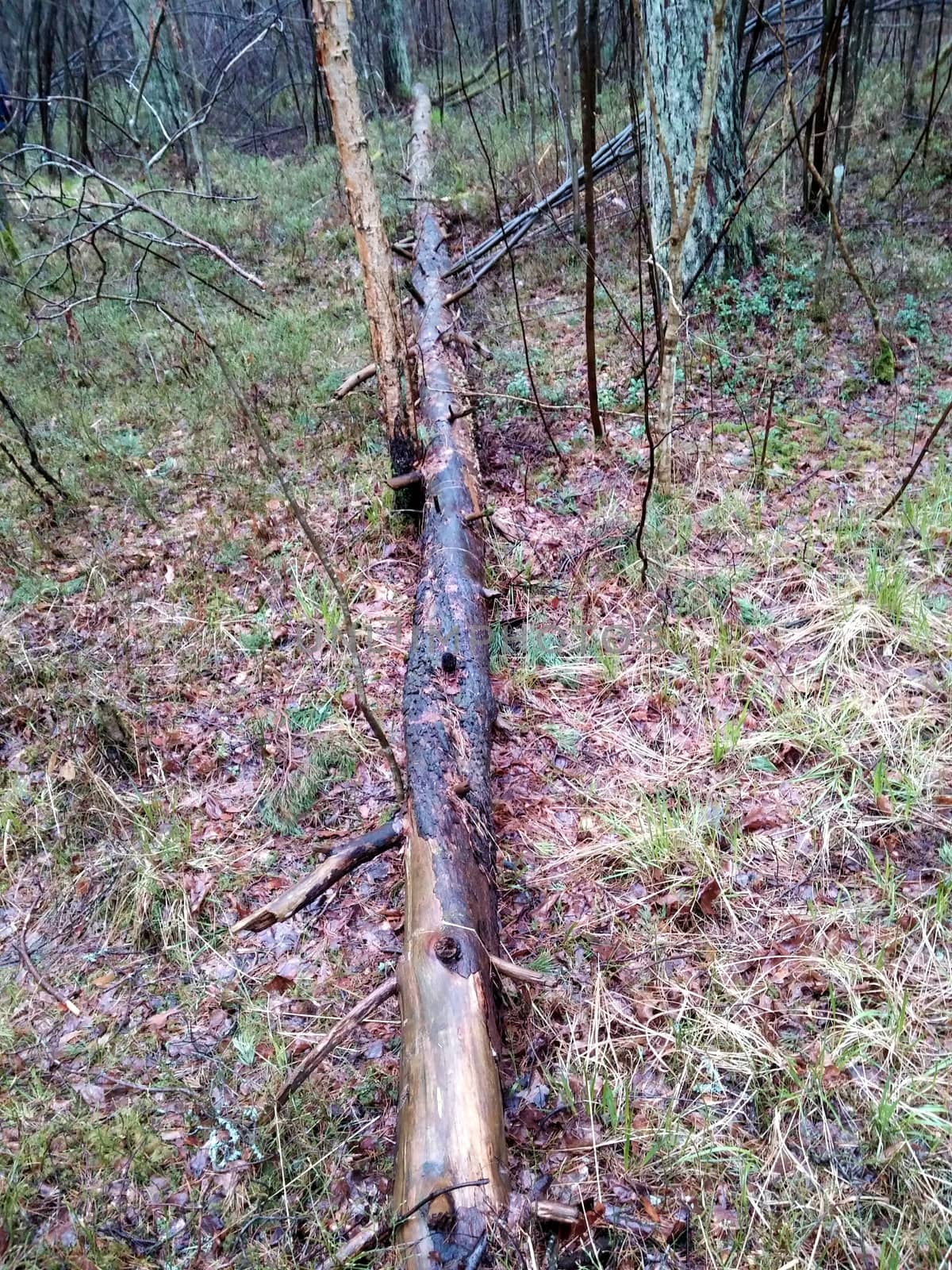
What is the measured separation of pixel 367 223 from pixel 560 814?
3.38m

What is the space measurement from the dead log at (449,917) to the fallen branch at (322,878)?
0.10 metres

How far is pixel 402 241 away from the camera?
7930 mm

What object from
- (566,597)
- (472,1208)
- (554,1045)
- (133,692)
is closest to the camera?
(472,1208)

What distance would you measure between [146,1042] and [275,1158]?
2.13 ft

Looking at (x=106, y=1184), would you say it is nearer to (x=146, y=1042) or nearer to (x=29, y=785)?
(x=146, y=1042)

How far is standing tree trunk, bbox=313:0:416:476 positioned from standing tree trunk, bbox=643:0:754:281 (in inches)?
85.1

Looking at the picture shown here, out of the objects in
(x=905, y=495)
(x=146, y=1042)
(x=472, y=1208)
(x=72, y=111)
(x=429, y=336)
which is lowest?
(x=146, y=1042)

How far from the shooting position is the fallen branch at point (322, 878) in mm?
2154

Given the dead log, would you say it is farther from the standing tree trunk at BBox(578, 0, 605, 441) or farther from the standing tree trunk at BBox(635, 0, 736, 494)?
the standing tree trunk at BBox(635, 0, 736, 494)

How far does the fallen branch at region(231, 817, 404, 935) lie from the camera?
2154 mm

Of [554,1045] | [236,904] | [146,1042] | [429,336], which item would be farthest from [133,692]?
[429,336]

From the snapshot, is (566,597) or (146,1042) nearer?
(146,1042)

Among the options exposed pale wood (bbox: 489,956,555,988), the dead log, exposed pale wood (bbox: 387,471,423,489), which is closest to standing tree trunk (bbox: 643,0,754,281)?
exposed pale wood (bbox: 387,471,423,489)

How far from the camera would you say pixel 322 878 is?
231 cm
